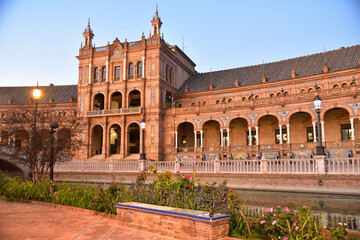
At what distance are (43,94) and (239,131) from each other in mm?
36957

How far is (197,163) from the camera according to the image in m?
23.2

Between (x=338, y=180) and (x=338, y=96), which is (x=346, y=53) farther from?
(x=338, y=180)

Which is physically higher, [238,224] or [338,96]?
[338,96]

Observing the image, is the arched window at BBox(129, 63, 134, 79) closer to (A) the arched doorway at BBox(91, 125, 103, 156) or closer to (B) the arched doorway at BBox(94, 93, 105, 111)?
(B) the arched doorway at BBox(94, 93, 105, 111)

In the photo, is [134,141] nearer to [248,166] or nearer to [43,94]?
[43,94]

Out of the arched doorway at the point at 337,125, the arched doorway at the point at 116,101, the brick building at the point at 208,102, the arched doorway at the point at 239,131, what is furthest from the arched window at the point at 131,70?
the arched doorway at the point at 337,125

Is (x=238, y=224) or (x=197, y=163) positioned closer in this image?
(x=238, y=224)

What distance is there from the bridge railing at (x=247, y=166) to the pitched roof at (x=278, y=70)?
15404mm

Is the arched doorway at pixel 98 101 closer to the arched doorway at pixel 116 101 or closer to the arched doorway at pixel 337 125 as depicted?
the arched doorway at pixel 116 101

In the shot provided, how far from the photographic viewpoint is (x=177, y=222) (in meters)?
6.83

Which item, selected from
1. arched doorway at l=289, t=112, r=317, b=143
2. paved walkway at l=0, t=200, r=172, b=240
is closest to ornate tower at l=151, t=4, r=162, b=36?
arched doorway at l=289, t=112, r=317, b=143

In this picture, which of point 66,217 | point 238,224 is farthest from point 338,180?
point 66,217

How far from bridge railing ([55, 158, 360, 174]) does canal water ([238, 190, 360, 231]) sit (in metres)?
1.56

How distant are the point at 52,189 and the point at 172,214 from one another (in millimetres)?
8001
